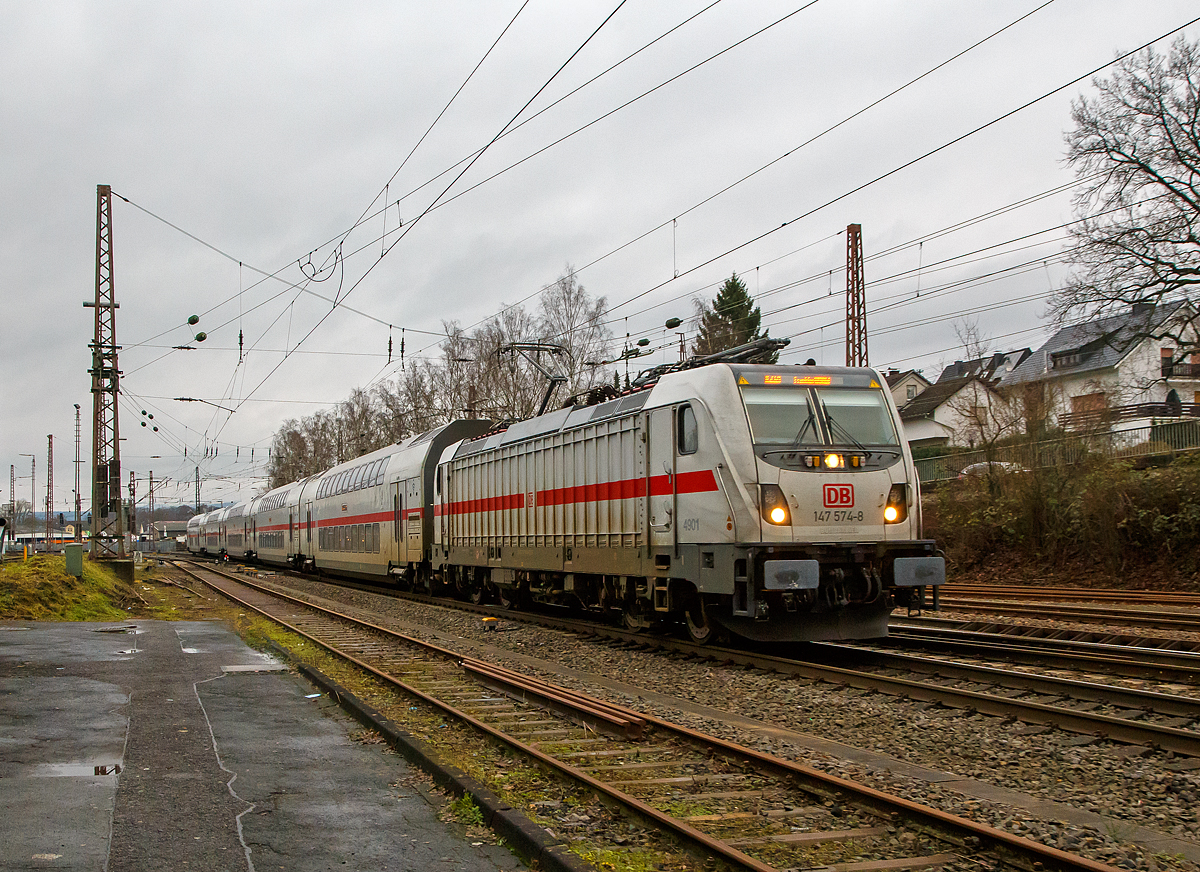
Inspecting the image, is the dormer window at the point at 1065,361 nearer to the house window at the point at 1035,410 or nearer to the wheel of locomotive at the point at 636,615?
the house window at the point at 1035,410

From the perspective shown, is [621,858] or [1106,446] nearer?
[621,858]

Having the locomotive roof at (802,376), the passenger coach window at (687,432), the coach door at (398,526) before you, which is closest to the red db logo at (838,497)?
the locomotive roof at (802,376)

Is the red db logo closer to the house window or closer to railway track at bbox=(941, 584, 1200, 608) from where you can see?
railway track at bbox=(941, 584, 1200, 608)

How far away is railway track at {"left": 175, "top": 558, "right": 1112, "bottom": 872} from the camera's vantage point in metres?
4.89

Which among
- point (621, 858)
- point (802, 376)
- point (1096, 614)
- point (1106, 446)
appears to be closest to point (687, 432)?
point (802, 376)

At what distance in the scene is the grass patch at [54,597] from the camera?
19000 millimetres

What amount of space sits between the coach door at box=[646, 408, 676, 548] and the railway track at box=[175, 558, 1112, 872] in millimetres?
3504

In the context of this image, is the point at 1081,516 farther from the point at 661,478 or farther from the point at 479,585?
the point at 661,478

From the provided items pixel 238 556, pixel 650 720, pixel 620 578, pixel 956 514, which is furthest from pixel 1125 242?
pixel 238 556

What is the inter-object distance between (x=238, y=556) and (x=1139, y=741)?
192ft

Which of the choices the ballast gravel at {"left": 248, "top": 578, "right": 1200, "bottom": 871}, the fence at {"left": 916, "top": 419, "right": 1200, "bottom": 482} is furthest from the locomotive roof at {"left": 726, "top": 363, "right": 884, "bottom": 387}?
the fence at {"left": 916, "top": 419, "right": 1200, "bottom": 482}

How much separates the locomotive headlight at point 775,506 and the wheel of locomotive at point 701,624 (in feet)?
6.42

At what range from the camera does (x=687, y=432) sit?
41.2 feet

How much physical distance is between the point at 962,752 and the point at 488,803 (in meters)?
3.63
